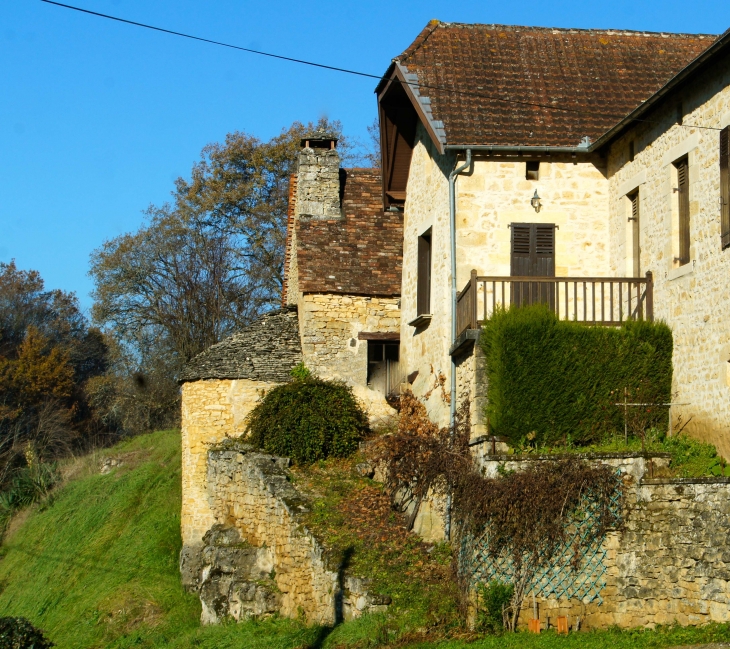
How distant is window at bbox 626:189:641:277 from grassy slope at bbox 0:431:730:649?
631 cm

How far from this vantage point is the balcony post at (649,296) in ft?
54.0

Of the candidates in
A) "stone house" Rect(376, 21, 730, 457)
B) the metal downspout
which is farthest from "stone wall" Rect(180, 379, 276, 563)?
the metal downspout

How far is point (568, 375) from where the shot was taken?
51.7 ft

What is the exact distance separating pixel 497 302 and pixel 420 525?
3951 mm

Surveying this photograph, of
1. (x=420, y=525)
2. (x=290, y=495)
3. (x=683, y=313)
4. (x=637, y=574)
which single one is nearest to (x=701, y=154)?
(x=683, y=313)

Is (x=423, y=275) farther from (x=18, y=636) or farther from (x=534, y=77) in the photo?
(x=18, y=636)

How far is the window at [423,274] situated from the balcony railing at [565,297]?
2.67 meters

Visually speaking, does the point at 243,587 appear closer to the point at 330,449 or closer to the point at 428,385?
the point at 330,449

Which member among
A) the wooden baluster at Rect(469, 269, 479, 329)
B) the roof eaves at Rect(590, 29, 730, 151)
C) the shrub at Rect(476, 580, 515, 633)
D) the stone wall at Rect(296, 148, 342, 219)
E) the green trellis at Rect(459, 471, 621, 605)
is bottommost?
the shrub at Rect(476, 580, 515, 633)

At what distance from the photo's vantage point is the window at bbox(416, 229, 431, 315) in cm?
2072

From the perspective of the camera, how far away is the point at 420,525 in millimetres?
17844

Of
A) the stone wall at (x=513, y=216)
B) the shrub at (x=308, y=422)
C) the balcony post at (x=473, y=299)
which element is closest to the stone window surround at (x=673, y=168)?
the stone wall at (x=513, y=216)

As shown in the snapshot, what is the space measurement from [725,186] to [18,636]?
12.9 m

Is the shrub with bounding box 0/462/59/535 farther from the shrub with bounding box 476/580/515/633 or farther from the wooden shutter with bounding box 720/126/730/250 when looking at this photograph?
the wooden shutter with bounding box 720/126/730/250
